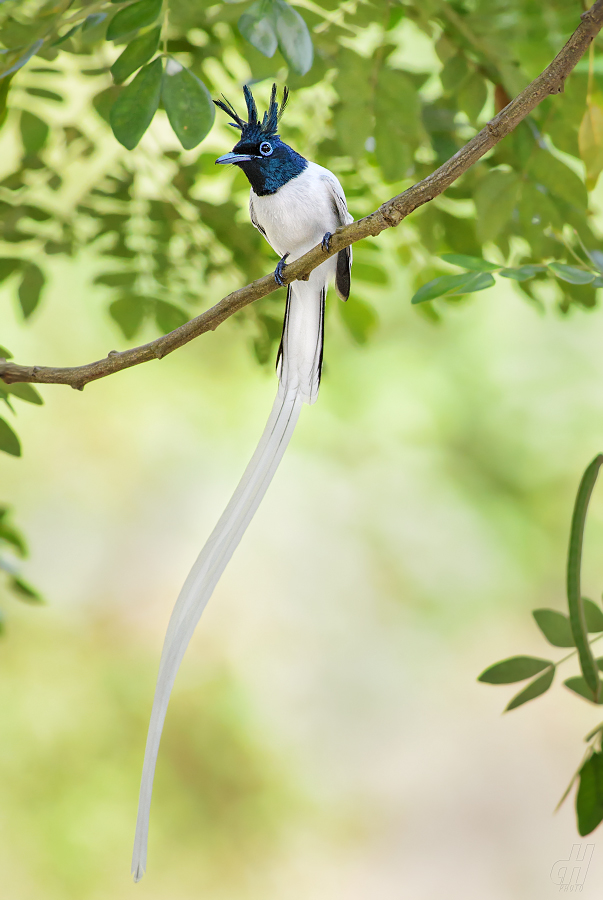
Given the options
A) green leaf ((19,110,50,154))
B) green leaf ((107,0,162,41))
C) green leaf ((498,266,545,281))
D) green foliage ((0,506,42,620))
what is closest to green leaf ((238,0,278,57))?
green leaf ((107,0,162,41))

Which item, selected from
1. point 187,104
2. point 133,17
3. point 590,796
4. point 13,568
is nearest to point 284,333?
point 187,104

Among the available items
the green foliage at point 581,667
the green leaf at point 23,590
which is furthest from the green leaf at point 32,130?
the green foliage at point 581,667

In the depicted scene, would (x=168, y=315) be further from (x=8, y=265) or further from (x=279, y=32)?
(x=279, y=32)

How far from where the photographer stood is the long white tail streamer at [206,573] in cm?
72

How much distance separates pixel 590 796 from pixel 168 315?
3.44ft

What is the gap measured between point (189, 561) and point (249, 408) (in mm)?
639

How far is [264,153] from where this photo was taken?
79 cm

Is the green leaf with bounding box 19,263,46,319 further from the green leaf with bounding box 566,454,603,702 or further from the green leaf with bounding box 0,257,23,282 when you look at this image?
the green leaf with bounding box 566,454,603,702

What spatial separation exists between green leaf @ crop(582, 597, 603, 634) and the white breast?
537 mm

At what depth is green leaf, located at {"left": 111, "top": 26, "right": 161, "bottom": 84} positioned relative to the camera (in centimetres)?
86

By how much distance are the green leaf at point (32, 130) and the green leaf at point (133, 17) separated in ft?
1.68

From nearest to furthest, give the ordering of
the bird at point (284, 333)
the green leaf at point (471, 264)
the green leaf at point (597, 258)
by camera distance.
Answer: the bird at point (284, 333) < the green leaf at point (471, 264) < the green leaf at point (597, 258)

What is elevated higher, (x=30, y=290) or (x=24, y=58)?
(x=30, y=290)

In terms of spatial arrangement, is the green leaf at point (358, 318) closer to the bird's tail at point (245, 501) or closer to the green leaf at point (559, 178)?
the green leaf at point (559, 178)
